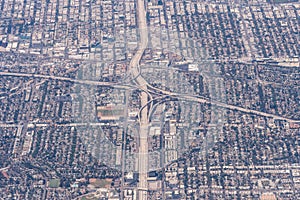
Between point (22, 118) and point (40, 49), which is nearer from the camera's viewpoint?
point (22, 118)

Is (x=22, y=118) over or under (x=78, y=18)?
under

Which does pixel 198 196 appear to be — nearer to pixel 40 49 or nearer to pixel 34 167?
pixel 34 167

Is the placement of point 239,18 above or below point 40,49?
above

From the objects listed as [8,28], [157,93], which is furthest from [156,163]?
[8,28]

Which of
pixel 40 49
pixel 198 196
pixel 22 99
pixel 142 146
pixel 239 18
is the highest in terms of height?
pixel 239 18

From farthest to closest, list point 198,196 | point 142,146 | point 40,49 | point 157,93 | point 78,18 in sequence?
point 78,18 → point 40,49 → point 157,93 → point 142,146 → point 198,196

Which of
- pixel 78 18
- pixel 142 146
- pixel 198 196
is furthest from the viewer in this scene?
pixel 78 18

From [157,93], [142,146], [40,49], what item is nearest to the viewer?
[142,146]

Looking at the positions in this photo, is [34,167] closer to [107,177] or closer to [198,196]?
[107,177]

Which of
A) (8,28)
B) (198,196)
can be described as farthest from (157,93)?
(8,28)
